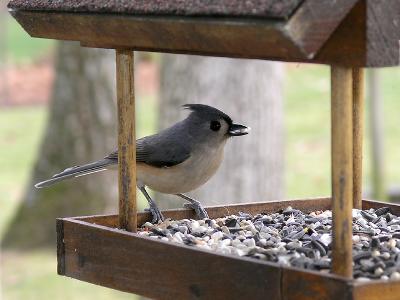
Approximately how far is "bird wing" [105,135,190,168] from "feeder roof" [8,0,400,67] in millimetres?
1224

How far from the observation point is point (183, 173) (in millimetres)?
4758

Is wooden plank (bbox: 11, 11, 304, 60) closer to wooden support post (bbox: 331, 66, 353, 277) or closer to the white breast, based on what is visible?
wooden support post (bbox: 331, 66, 353, 277)

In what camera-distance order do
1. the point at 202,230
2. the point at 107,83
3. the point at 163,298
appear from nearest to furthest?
the point at 163,298, the point at 202,230, the point at 107,83

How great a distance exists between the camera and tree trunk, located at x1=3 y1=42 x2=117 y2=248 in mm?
10062

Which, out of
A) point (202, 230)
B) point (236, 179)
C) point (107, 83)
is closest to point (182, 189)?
point (202, 230)

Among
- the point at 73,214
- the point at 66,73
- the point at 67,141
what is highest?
the point at 66,73

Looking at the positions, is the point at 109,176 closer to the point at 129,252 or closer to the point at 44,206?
the point at 44,206

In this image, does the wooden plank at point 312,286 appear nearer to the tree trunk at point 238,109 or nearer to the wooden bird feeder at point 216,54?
the wooden bird feeder at point 216,54

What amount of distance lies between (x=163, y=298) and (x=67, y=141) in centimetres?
694

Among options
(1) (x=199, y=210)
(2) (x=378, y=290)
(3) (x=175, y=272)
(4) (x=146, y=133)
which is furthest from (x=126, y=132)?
(4) (x=146, y=133)

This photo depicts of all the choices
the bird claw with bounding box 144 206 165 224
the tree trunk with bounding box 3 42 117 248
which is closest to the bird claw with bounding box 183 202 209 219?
the bird claw with bounding box 144 206 165 224

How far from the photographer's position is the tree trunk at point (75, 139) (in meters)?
10.1

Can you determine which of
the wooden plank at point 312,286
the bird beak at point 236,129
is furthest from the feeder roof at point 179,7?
the bird beak at point 236,129

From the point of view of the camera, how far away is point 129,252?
3711 mm
